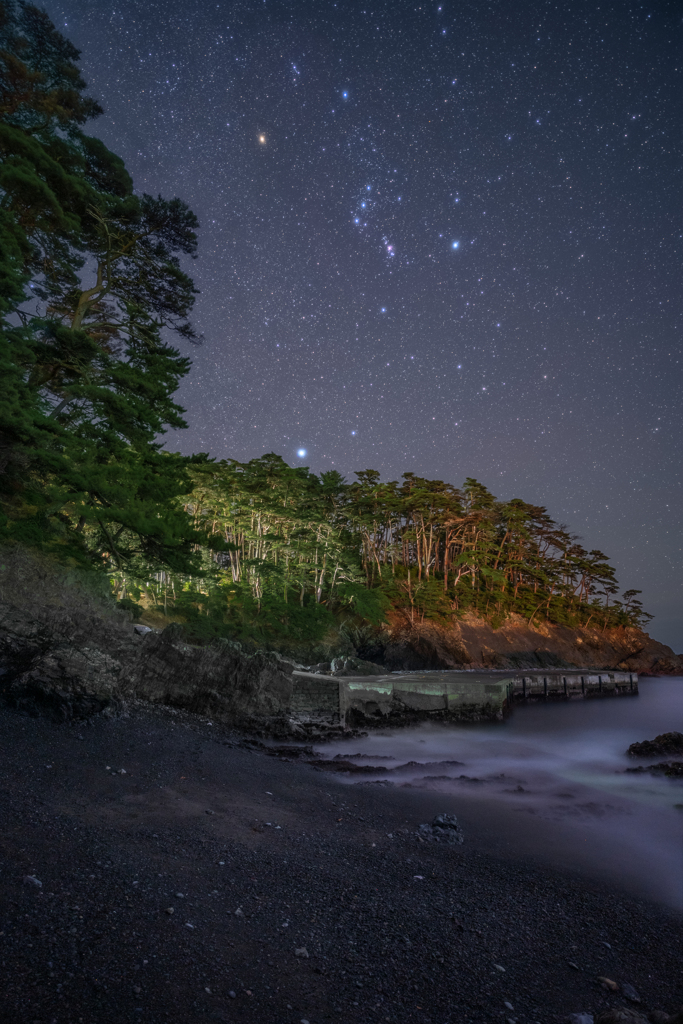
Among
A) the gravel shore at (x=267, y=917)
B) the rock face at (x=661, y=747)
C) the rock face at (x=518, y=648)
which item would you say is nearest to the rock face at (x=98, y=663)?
the gravel shore at (x=267, y=917)

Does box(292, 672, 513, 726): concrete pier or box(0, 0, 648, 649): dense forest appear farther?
box(292, 672, 513, 726): concrete pier

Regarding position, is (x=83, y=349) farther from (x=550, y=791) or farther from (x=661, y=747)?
(x=661, y=747)

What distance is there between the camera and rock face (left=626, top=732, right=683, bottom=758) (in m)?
13.2

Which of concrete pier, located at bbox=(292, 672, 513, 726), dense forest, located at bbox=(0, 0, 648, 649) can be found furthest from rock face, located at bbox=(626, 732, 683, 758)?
dense forest, located at bbox=(0, 0, 648, 649)

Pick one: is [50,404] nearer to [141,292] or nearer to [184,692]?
[141,292]

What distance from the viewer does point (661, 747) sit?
13.4 meters

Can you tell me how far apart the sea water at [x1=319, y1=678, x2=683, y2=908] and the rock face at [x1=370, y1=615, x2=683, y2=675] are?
474 inches

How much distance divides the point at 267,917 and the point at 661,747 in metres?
14.2

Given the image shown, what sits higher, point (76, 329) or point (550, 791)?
point (76, 329)

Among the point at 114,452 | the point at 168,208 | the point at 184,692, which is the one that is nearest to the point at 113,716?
the point at 184,692

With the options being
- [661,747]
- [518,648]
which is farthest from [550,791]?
[518,648]

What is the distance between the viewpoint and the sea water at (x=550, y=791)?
6.90 metres

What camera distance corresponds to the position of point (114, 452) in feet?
45.4

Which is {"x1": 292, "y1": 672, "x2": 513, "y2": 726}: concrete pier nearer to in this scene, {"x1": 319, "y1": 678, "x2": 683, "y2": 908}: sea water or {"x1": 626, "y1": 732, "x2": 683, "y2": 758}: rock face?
{"x1": 319, "y1": 678, "x2": 683, "y2": 908}: sea water
